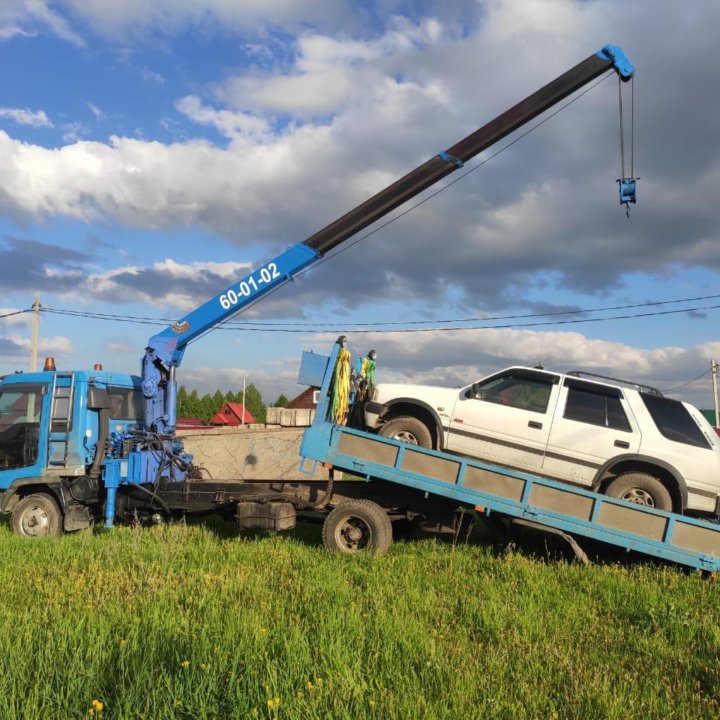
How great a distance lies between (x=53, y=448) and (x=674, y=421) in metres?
8.06

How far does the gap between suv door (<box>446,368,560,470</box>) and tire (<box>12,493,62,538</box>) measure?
5496 millimetres

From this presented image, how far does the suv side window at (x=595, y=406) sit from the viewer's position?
8297mm

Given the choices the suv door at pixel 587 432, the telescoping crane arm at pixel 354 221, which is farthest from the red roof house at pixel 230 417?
the suv door at pixel 587 432

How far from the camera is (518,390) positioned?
8680mm

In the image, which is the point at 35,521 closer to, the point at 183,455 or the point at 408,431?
the point at 183,455

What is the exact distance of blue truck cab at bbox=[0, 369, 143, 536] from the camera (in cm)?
958

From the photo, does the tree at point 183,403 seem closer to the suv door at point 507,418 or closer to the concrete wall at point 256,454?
the concrete wall at point 256,454

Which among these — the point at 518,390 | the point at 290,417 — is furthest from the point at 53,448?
the point at 518,390

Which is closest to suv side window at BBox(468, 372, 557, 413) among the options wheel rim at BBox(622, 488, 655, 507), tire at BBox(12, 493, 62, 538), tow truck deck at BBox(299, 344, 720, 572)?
tow truck deck at BBox(299, 344, 720, 572)

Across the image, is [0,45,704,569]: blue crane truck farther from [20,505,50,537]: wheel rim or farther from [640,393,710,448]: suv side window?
[640,393,710,448]: suv side window

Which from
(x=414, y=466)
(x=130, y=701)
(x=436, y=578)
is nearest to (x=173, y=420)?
(x=414, y=466)

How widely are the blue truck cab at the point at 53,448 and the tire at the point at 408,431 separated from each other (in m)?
3.99

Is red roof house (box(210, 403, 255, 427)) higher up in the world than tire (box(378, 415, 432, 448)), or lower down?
lower down

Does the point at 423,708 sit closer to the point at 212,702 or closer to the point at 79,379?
the point at 212,702
